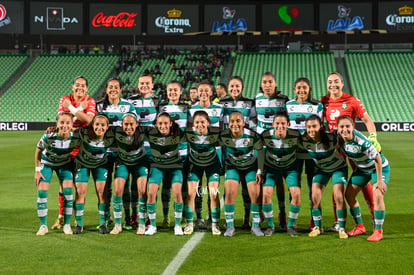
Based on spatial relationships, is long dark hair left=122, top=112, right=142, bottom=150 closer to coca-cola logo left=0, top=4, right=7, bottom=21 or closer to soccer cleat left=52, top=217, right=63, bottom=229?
soccer cleat left=52, top=217, right=63, bottom=229

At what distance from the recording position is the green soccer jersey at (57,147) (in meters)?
8.16

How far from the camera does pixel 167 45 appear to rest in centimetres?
5153

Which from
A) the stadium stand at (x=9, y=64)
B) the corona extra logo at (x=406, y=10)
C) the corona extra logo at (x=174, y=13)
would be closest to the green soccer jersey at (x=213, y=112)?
the corona extra logo at (x=174, y=13)

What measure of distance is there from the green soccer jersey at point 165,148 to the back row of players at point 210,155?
1cm

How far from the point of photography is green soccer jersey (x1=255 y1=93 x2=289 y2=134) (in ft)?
28.3

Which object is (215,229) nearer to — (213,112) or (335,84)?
(213,112)

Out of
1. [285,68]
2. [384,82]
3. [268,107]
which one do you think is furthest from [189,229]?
[285,68]

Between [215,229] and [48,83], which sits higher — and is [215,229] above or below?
below

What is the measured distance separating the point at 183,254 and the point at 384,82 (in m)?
41.6

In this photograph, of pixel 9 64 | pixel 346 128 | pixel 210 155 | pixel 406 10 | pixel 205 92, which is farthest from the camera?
pixel 9 64

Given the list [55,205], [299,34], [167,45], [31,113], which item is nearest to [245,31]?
[299,34]

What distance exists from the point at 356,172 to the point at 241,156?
158 cm

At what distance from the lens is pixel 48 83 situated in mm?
47156

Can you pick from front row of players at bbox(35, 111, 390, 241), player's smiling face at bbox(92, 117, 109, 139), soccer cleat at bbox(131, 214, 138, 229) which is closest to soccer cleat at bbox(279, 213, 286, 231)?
front row of players at bbox(35, 111, 390, 241)
